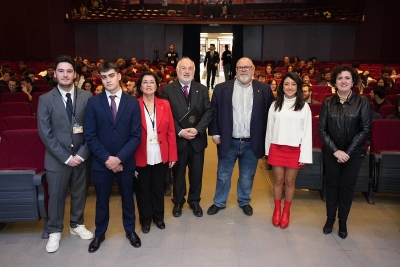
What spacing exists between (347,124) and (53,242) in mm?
2496

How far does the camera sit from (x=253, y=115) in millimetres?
3322

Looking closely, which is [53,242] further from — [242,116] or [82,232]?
[242,116]

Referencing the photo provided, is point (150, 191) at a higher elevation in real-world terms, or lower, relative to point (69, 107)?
lower

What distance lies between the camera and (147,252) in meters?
2.87

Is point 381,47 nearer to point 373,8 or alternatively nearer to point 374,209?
point 373,8

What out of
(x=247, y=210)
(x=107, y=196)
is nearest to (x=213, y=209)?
(x=247, y=210)

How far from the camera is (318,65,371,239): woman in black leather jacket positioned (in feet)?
9.53

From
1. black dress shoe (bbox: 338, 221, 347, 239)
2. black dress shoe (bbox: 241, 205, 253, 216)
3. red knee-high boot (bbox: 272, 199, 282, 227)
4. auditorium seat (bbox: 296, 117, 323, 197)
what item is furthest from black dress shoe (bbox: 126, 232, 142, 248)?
auditorium seat (bbox: 296, 117, 323, 197)

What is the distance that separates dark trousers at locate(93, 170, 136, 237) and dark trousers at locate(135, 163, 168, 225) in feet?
0.62

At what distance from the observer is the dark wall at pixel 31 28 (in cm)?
1283

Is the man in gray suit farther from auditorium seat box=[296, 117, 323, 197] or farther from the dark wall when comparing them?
the dark wall

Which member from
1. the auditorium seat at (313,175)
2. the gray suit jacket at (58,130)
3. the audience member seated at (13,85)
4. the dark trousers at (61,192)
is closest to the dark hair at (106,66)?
the gray suit jacket at (58,130)

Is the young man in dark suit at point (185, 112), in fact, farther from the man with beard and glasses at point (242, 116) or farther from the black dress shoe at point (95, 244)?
the black dress shoe at point (95, 244)

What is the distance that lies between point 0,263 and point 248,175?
2178 mm
